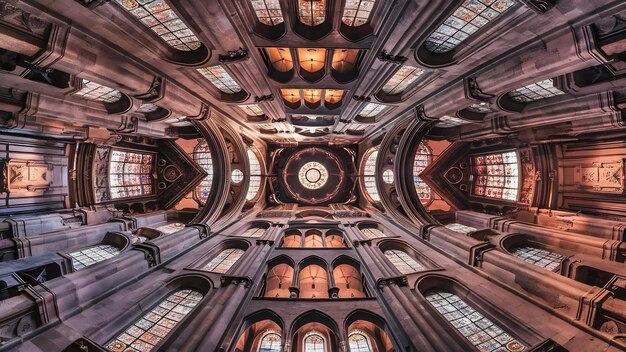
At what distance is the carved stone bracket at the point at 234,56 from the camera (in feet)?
35.5

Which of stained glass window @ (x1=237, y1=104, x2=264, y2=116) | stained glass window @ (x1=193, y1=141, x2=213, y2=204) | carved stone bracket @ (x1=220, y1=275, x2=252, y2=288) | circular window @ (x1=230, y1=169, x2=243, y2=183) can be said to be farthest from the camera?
stained glass window @ (x1=193, y1=141, x2=213, y2=204)

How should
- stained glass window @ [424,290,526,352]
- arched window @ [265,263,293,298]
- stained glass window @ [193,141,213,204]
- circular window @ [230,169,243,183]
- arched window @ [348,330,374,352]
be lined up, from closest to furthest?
1. stained glass window @ [424,290,526,352]
2. arched window @ [348,330,374,352]
3. arched window @ [265,263,293,298]
4. circular window @ [230,169,243,183]
5. stained glass window @ [193,141,213,204]

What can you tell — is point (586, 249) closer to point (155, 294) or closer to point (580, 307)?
point (580, 307)

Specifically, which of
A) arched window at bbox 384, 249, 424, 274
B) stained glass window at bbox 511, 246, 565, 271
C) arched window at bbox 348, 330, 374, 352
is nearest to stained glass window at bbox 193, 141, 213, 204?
arched window at bbox 384, 249, 424, 274

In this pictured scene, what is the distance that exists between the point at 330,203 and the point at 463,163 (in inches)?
540

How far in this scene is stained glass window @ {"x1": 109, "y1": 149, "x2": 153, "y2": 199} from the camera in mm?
20781

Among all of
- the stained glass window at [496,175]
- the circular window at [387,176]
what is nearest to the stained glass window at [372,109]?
the circular window at [387,176]

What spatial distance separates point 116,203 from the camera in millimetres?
20172

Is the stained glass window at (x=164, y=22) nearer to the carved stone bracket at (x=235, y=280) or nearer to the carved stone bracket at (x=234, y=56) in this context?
the carved stone bracket at (x=234, y=56)

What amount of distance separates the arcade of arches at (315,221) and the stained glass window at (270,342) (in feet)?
0.25

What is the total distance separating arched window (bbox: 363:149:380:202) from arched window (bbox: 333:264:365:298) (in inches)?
488

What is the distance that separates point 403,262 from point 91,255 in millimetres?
16501

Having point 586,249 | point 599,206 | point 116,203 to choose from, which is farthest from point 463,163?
point 116,203

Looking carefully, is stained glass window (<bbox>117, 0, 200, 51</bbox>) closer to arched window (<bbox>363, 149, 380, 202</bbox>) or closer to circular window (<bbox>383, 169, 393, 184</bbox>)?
circular window (<bbox>383, 169, 393, 184</bbox>)
